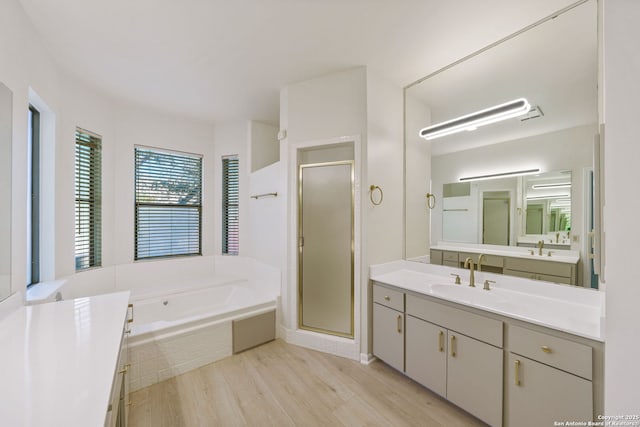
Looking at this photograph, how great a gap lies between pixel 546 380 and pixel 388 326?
1.05 metres

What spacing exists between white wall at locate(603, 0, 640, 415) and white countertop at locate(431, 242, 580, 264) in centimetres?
117

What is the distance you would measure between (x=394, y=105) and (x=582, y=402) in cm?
249

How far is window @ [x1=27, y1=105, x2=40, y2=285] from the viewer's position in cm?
217

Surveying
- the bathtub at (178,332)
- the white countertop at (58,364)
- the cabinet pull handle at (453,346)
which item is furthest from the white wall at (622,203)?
the bathtub at (178,332)

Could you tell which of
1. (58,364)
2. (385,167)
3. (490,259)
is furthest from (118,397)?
(490,259)

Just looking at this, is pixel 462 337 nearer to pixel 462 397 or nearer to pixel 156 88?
pixel 462 397

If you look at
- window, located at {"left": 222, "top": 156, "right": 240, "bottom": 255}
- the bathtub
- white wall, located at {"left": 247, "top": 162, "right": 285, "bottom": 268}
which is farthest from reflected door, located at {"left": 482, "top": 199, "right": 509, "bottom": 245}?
window, located at {"left": 222, "top": 156, "right": 240, "bottom": 255}

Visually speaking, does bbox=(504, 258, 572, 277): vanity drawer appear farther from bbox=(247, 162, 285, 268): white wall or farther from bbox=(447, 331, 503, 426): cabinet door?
bbox=(247, 162, 285, 268): white wall

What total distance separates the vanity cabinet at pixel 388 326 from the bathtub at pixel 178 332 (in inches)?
45.7

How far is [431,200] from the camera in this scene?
2566mm

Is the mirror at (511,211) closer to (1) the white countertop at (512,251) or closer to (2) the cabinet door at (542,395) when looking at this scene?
(1) the white countertop at (512,251)

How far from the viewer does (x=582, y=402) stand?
3.95 feet

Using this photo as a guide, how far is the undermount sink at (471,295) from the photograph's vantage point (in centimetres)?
167

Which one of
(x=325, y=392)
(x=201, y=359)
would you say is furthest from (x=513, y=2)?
(x=201, y=359)
